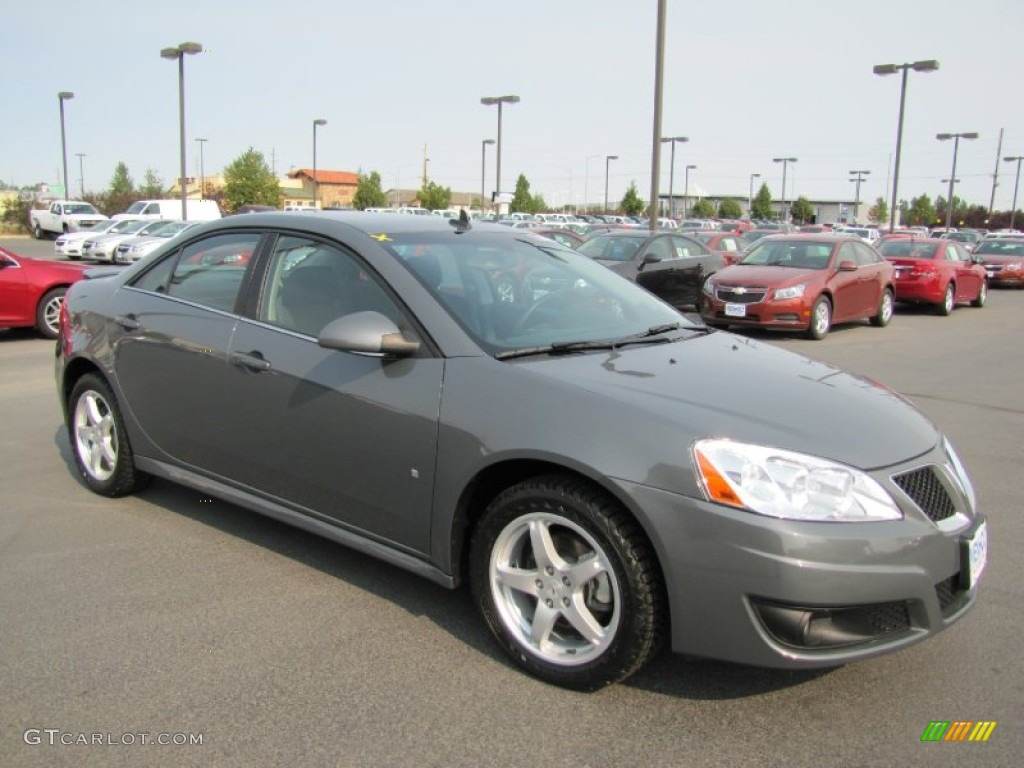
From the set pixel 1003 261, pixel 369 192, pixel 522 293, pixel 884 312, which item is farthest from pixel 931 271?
pixel 369 192

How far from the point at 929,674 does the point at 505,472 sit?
164 centimetres

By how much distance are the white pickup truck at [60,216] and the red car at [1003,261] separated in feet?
123

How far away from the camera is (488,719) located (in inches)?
110

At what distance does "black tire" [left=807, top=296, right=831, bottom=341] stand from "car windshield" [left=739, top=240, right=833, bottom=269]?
660mm

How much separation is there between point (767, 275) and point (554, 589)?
36.5 ft

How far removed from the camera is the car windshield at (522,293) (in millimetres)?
3484

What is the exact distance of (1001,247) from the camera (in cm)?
2741

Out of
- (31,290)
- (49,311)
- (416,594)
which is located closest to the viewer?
(416,594)

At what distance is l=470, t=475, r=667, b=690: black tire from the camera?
278 cm

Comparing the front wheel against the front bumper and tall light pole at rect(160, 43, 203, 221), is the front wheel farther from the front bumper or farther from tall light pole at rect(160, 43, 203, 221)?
tall light pole at rect(160, 43, 203, 221)

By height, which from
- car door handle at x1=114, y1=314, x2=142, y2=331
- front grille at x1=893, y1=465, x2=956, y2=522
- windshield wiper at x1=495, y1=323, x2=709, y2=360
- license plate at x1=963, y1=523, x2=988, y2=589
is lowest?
license plate at x1=963, y1=523, x2=988, y2=589

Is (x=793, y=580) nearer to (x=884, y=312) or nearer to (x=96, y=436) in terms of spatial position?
(x=96, y=436)

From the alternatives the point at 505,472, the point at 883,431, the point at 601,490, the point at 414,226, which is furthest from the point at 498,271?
the point at 883,431

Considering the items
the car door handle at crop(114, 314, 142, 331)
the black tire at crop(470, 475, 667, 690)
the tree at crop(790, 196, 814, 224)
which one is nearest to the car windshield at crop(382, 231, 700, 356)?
the black tire at crop(470, 475, 667, 690)
